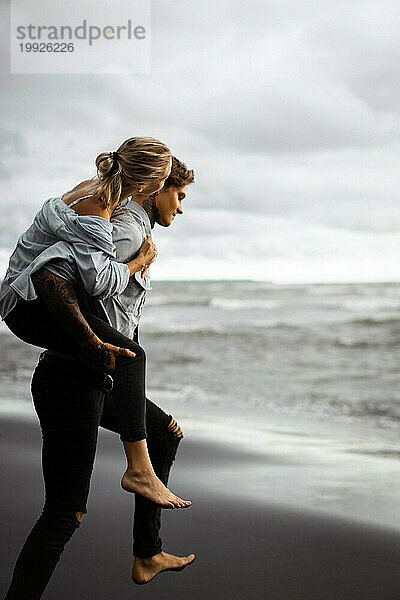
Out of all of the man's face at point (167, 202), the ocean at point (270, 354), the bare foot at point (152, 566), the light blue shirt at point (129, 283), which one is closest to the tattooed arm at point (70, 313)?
the light blue shirt at point (129, 283)

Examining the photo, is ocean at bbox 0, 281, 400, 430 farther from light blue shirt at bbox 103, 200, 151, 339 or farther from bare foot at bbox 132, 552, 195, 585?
light blue shirt at bbox 103, 200, 151, 339

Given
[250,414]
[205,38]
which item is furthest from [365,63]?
[250,414]

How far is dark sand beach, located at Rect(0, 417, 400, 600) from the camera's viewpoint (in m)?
2.17

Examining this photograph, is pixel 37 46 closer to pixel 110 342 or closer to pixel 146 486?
pixel 110 342

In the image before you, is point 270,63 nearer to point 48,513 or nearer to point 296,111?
point 296,111

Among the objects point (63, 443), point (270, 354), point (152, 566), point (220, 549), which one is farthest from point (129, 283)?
point (270, 354)

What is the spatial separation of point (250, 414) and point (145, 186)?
3.78m

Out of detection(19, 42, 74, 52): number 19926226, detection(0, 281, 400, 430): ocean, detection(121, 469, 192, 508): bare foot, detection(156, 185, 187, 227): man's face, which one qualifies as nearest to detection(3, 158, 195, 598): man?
detection(156, 185, 187, 227): man's face

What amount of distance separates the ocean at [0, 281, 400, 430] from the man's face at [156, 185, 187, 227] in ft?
10.6

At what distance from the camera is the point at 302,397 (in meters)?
6.34

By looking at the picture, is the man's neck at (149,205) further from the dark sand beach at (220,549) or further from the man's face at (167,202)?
the dark sand beach at (220,549)

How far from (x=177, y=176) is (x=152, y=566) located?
3.64ft

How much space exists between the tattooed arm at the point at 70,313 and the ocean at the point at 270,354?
3413mm

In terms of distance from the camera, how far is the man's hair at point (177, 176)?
1.99 m
